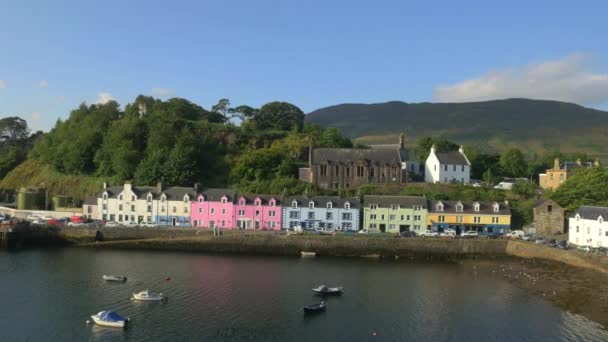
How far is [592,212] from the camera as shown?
5062 centimetres

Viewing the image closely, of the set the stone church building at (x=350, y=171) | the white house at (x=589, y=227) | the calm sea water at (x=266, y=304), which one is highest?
the stone church building at (x=350, y=171)

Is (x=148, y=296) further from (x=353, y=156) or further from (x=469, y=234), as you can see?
(x=353, y=156)

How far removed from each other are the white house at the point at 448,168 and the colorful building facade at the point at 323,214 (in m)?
17.3

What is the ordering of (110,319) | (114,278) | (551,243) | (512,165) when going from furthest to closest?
1. (512,165)
2. (551,243)
3. (114,278)
4. (110,319)

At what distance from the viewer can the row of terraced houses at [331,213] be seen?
6025 centimetres

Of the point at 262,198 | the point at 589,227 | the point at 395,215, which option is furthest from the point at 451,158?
the point at 262,198

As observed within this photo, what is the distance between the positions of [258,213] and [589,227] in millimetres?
34240

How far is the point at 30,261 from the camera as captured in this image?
46.8 metres

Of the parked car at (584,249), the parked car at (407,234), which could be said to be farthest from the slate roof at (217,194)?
the parked car at (584,249)

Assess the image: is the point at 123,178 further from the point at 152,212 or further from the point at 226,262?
the point at 226,262

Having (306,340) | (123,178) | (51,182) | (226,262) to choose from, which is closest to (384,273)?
(226,262)

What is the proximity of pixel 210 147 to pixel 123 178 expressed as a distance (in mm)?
15231

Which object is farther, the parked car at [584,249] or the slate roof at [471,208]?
the slate roof at [471,208]

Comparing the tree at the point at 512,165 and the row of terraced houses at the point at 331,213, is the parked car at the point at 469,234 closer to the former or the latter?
the row of terraced houses at the point at 331,213
